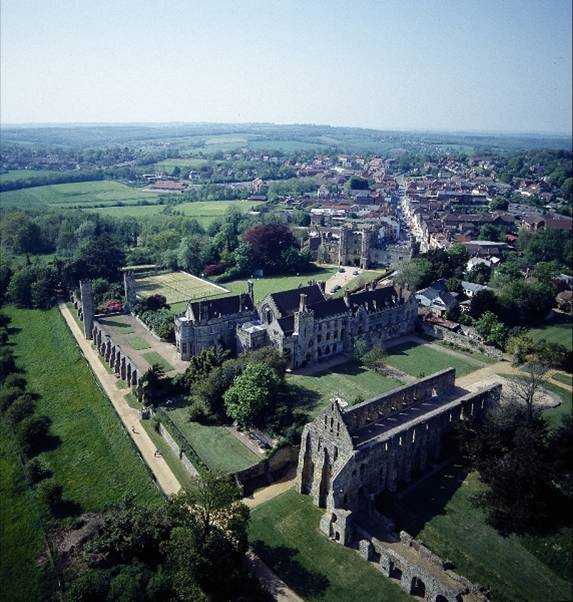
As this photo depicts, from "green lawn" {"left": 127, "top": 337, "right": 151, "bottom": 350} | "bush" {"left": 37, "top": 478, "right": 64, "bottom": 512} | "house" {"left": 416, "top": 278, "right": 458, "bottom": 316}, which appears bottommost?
"bush" {"left": 37, "top": 478, "right": 64, "bottom": 512}

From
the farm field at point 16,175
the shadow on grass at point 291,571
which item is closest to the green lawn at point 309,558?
the shadow on grass at point 291,571

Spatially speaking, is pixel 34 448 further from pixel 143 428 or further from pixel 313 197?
pixel 313 197

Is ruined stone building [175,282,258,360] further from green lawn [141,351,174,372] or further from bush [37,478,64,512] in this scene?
bush [37,478,64,512]

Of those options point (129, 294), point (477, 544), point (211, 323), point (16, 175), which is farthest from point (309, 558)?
point (16, 175)

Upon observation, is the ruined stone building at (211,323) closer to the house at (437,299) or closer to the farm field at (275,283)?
the farm field at (275,283)

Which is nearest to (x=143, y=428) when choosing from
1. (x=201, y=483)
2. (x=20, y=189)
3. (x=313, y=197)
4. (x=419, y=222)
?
(x=201, y=483)

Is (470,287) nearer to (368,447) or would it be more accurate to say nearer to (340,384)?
(340,384)

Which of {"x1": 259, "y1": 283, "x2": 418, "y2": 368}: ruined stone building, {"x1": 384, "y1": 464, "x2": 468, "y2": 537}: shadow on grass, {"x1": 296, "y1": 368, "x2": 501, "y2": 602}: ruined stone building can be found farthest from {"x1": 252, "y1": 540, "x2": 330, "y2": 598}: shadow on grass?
{"x1": 259, "y1": 283, "x2": 418, "y2": 368}: ruined stone building
